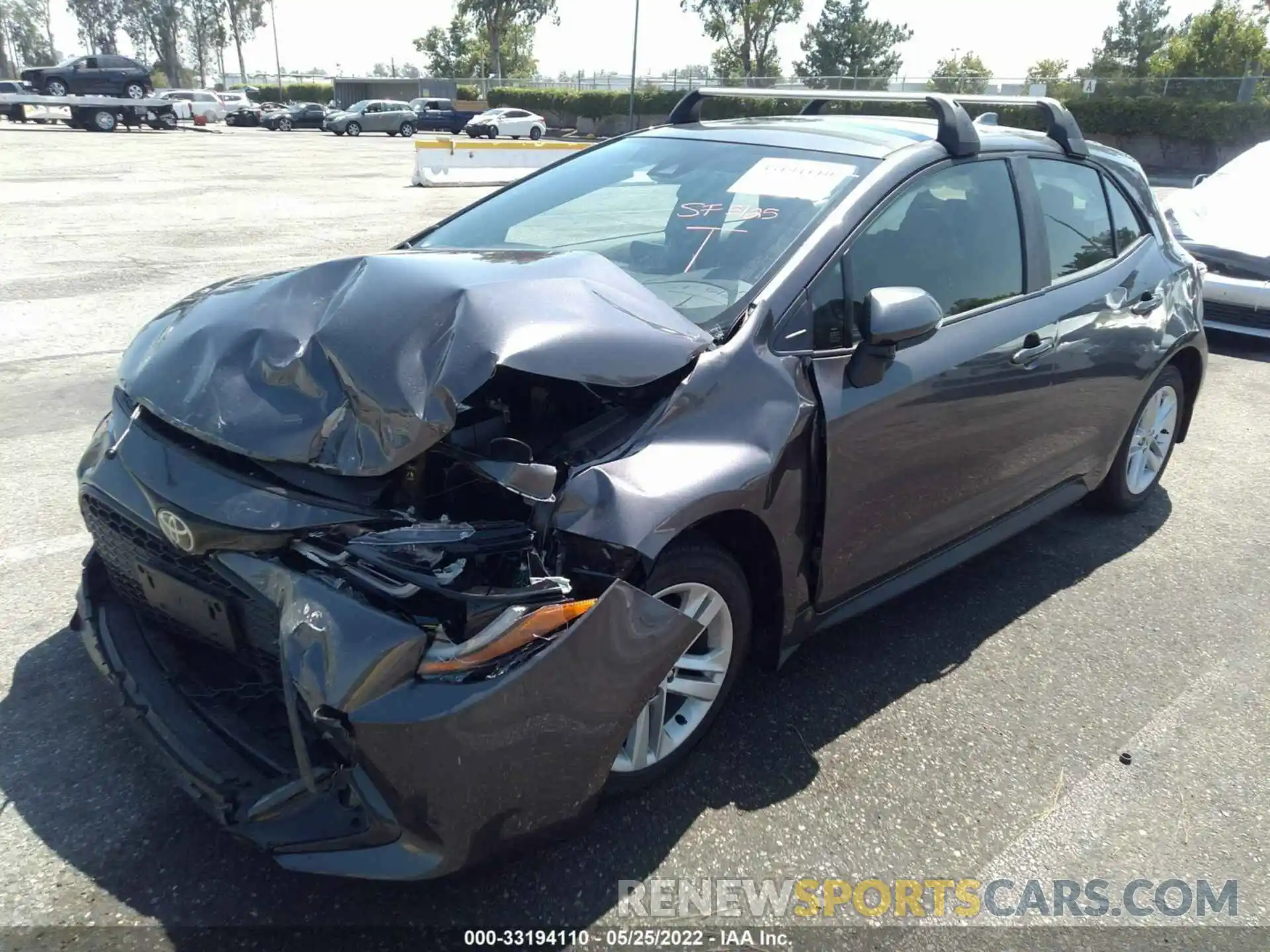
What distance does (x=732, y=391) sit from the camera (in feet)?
9.00

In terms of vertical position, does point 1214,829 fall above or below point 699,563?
below

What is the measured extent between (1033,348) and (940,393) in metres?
0.63

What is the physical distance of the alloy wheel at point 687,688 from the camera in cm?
266

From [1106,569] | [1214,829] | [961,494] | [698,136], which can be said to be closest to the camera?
[1214,829]

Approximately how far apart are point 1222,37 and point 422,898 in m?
48.6

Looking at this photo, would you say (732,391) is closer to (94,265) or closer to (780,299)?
(780,299)

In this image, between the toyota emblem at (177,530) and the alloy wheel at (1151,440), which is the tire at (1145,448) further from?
the toyota emblem at (177,530)

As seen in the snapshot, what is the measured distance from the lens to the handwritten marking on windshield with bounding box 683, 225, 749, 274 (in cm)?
324

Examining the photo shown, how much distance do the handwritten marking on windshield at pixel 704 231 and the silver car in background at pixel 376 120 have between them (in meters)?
49.4

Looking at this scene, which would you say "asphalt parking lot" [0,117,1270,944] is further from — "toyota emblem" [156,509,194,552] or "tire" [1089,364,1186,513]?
"toyota emblem" [156,509,194,552]

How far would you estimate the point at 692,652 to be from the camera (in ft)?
9.23

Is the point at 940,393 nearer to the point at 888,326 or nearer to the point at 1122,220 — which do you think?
the point at 888,326

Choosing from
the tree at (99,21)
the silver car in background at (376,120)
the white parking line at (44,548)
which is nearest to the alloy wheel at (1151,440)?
the white parking line at (44,548)

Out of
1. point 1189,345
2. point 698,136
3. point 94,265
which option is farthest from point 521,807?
point 94,265
